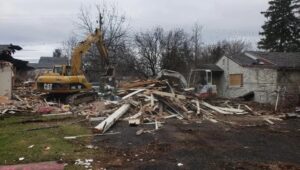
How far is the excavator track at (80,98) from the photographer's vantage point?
25.0m

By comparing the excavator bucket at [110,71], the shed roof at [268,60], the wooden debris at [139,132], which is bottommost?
the wooden debris at [139,132]

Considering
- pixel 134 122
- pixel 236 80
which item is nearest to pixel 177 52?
pixel 236 80

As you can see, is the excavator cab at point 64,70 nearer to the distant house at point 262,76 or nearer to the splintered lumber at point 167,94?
the splintered lumber at point 167,94

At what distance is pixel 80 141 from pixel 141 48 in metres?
36.7

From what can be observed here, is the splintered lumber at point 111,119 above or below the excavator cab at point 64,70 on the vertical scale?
below

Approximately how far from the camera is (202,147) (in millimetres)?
12789

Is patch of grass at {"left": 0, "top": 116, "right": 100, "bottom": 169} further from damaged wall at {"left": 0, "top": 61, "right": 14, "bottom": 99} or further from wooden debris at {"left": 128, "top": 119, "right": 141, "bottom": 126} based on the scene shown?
damaged wall at {"left": 0, "top": 61, "right": 14, "bottom": 99}

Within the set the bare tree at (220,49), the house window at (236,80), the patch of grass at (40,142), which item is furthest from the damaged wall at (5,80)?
the bare tree at (220,49)

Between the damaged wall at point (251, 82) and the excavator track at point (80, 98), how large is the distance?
12.2 metres

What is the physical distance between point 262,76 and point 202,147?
1996cm

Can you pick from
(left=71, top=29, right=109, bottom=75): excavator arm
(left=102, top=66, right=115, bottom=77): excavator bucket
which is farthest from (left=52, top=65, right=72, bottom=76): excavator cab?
(left=102, top=66, right=115, bottom=77): excavator bucket

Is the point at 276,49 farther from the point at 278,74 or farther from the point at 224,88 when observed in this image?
the point at 278,74

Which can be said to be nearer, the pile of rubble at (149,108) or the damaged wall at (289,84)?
the pile of rubble at (149,108)

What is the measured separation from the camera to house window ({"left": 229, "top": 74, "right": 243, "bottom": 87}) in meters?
34.4
